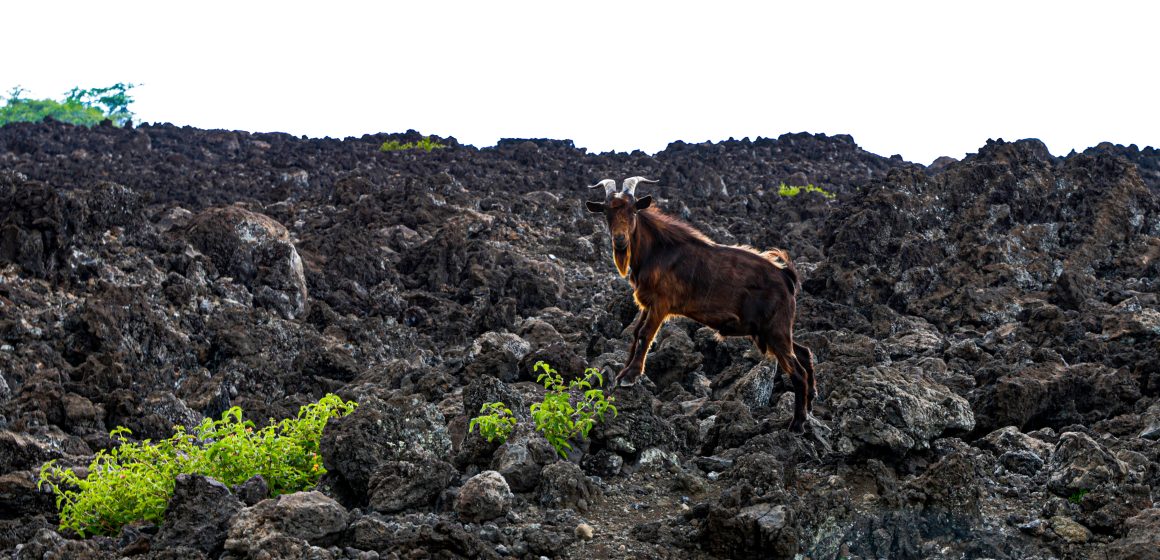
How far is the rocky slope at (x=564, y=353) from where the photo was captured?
8.38m

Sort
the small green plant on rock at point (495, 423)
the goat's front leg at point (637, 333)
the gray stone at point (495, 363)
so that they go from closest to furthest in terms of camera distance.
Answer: the small green plant on rock at point (495, 423)
the goat's front leg at point (637, 333)
the gray stone at point (495, 363)

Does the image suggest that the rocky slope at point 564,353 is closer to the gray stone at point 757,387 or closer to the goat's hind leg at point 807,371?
the gray stone at point 757,387

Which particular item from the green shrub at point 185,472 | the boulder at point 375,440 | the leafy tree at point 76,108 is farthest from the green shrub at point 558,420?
the leafy tree at point 76,108

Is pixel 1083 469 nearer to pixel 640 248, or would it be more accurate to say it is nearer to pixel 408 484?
pixel 640 248

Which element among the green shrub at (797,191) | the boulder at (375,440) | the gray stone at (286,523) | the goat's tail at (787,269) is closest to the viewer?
the gray stone at (286,523)

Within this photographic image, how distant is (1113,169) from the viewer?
902 inches

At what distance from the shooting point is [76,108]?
6481cm

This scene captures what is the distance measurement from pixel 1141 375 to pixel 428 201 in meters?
16.0

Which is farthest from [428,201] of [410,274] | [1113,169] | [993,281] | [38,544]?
[38,544]

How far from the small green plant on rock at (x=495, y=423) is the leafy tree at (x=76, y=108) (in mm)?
54278

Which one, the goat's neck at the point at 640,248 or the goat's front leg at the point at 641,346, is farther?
the goat's neck at the point at 640,248

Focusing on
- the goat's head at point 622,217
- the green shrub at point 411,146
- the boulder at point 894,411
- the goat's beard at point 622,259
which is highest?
the green shrub at point 411,146

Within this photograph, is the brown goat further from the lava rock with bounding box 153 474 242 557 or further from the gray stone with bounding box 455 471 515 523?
the lava rock with bounding box 153 474 242 557

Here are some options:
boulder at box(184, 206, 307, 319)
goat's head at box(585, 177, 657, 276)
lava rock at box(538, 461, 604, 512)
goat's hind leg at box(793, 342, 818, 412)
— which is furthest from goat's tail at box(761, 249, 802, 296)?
boulder at box(184, 206, 307, 319)
